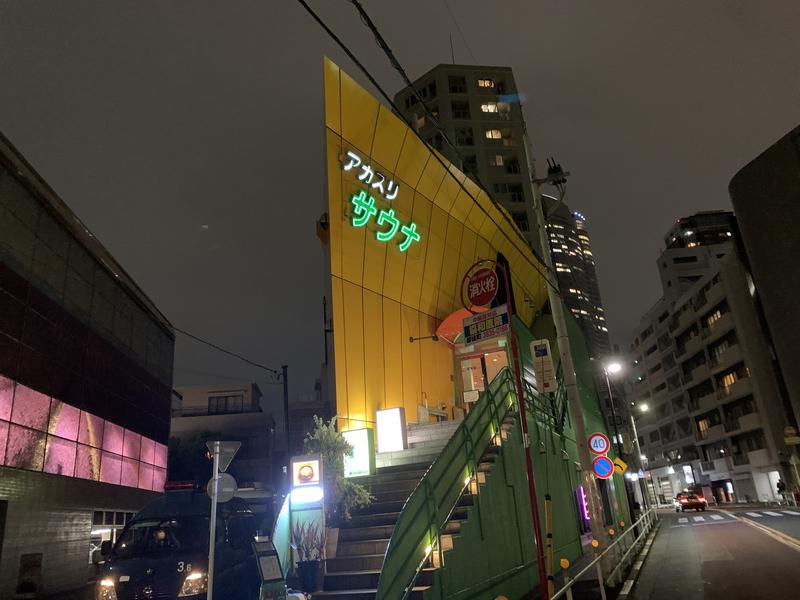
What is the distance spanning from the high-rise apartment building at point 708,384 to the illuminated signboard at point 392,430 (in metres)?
46.6

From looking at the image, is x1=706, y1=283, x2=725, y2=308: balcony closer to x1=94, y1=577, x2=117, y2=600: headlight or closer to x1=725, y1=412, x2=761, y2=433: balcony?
x1=725, y1=412, x2=761, y2=433: balcony

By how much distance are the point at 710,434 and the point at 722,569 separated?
53992 millimetres

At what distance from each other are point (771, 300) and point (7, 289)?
50822mm

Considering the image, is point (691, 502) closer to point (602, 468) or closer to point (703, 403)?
point (703, 403)

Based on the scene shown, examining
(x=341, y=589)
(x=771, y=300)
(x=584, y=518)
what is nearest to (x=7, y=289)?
(x=341, y=589)

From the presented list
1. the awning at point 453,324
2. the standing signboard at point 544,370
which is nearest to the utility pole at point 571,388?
the standing signboard at point 544,370

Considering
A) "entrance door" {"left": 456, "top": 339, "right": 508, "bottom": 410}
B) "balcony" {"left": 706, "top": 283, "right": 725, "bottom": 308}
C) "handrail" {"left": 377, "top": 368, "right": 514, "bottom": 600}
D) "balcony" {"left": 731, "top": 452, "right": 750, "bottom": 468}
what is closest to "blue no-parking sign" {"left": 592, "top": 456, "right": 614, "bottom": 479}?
"handrail" {"left": 377, "top": 368, "right": 514, "bottom": 600}

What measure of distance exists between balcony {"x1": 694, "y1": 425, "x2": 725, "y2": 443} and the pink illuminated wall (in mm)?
55555

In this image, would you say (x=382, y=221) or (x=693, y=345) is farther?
(x=693, y=345)

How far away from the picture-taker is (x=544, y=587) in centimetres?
852

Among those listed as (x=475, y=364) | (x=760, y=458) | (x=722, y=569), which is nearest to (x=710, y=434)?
(x=760, y=458)

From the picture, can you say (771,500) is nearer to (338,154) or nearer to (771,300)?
(771,300)

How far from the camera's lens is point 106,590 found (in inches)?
314

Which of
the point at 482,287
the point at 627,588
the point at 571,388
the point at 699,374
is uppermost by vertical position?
the point at 699,374
